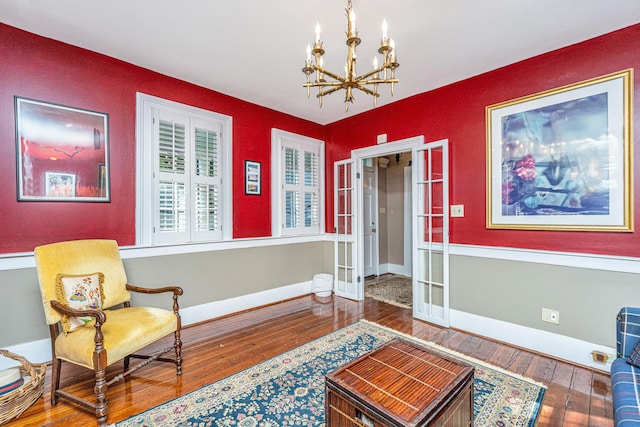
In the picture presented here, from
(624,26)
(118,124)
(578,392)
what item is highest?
(624,26)

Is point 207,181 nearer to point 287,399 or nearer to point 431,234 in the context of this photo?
point 287,399

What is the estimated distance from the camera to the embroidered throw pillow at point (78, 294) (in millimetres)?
1940

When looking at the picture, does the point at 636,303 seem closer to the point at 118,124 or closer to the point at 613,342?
the point at 613,342

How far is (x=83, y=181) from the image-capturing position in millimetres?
2545

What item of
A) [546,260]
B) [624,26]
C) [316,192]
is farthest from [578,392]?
[316,192]

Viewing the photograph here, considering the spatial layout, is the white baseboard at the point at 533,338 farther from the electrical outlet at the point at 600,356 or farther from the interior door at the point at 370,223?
the interior door at the point at 370,223

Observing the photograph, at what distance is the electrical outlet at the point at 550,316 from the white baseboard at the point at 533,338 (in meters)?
0.11

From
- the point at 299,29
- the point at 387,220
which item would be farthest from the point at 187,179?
the point at 387,220

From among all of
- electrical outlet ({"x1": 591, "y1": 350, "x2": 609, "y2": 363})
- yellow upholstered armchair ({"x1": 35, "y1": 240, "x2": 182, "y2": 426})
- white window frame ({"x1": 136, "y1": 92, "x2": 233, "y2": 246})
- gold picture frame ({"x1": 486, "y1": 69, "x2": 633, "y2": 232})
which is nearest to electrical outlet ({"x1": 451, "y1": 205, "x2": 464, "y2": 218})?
gold picture frame ({"x1": 486, "y1": 69, "x2": 633, "y2": 232})

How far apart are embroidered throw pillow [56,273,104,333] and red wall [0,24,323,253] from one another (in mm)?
646

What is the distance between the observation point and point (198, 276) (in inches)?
128

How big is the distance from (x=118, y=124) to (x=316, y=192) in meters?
2.65

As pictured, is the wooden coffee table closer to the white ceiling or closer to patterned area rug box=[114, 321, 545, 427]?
patterned area rug box=[114, 321, 545, 427]

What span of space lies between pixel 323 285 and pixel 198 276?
175cm
